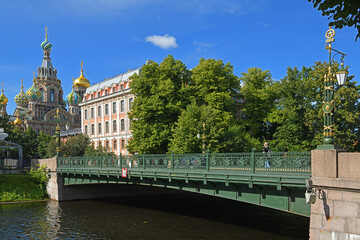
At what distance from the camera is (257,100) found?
43906mm

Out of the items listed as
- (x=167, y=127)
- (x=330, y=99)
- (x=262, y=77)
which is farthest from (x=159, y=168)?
(x=262, y=77)

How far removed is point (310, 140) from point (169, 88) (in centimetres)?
1604

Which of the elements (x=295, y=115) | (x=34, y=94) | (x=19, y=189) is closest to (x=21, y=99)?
(x=34, y=94)

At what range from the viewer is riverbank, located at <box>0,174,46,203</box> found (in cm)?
3575

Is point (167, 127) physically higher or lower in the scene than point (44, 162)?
higher

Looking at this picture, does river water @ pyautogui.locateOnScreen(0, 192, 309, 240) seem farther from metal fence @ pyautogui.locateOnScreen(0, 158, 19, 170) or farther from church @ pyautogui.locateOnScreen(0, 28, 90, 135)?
church @ pyautogui.locateOnScreen(0, 28, 90, 135)

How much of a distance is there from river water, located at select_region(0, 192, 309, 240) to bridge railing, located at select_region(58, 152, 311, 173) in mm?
3991

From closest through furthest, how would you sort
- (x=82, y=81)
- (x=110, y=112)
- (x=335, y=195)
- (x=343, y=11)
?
(x=343, y=11)
(x=335, y=195)
(x=110, y=112)
(x=82, y=81)

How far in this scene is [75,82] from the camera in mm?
121000

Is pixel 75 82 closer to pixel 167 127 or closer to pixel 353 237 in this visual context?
pixel 167 127

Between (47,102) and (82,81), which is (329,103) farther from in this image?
(47,102)

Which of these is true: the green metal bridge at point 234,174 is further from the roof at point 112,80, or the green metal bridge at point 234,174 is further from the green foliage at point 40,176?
the roof at point 112,80

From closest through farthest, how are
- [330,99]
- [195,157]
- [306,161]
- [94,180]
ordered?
1. [330,99]
2. [306,161]
3. [195,157]
4. [94,180]

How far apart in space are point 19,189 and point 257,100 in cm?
2757
